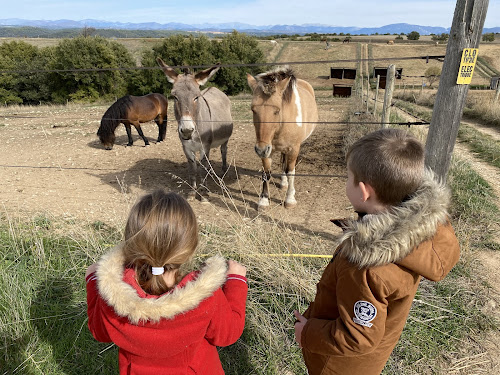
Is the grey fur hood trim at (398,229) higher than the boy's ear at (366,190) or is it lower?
lower

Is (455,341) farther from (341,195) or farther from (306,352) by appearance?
(341,195)

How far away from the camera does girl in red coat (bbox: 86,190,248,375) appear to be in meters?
1.13

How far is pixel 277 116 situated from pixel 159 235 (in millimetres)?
3507

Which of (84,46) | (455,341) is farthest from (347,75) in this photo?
(455,341)

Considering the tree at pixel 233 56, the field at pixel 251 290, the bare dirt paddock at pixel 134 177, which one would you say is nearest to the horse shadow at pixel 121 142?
the bare dirt paddock at pixel 134 177

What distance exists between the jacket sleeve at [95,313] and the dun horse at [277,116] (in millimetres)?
3128

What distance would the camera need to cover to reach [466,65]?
2354mm

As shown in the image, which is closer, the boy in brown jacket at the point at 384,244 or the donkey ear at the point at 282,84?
the boy in brown jacket at the point at 384,244

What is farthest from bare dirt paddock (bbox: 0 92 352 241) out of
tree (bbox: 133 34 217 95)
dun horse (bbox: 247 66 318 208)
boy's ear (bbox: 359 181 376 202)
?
tree (bbox: 133 34 217 95)

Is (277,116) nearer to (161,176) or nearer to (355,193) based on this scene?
(161,176)

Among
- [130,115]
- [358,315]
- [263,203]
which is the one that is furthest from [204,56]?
[358,315]

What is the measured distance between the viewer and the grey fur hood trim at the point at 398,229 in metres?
1.09

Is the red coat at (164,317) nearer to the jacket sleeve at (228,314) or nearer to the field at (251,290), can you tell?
the jacket sleeve at (228,314)

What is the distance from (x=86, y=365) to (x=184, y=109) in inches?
134
